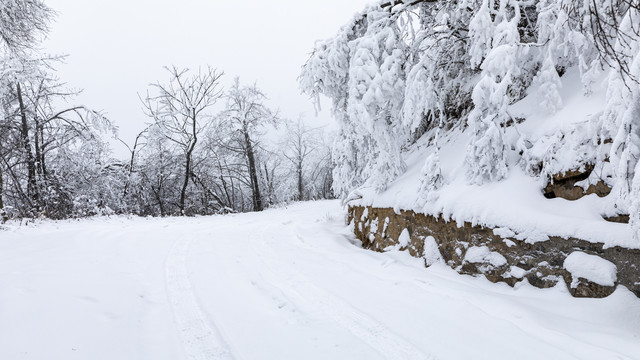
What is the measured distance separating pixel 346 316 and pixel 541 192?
7.59 feet

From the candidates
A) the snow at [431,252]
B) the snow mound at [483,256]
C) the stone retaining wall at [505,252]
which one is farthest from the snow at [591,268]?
the snow at [431,252]

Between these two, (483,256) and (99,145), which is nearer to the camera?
(483,256)

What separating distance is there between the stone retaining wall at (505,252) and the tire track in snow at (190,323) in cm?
274

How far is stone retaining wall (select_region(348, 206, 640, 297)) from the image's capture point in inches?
107

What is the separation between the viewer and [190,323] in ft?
9.95

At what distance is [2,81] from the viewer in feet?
34.0

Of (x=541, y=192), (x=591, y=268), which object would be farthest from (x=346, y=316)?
(x=541, y=192)

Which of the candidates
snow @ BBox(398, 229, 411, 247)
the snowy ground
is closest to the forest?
the snowy ground

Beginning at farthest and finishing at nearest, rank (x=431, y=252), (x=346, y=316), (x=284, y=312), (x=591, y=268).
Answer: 1. (x=431, y=252)
2. (x=284, y=312)
3. (x=346, y=316)
4. (x=591, y=268)

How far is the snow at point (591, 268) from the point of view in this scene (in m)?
2.74

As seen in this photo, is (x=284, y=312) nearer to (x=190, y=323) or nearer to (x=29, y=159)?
(x=190, y=323)

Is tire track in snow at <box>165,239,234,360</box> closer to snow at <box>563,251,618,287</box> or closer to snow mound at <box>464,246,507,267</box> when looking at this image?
snow mound at <box>464,246,507,267</box>

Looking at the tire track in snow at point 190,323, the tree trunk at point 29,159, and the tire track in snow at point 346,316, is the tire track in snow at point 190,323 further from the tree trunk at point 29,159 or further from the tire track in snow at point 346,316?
the tree trunk at point 29,159

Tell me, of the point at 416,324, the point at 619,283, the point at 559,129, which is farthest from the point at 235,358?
the point at 559,129
